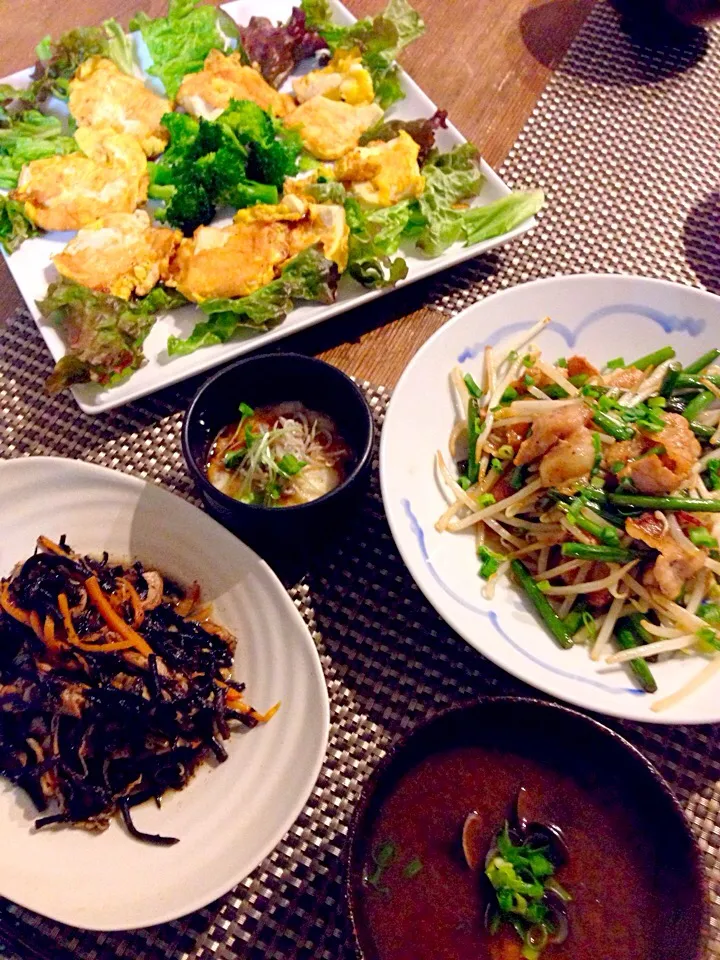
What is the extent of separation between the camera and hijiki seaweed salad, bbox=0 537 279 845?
1490mm

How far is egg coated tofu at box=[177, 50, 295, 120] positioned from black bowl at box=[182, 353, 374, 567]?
54.6 inches

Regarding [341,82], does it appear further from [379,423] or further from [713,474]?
[713,474]

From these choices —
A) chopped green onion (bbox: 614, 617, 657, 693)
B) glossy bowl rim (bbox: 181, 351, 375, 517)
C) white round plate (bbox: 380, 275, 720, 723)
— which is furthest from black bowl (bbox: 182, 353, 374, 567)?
chopped green onion (bbox: 614, 617, 657, 693)

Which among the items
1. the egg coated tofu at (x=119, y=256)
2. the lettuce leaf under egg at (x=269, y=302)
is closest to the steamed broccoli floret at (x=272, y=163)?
the egg coated tofu at (x=119, y=256)

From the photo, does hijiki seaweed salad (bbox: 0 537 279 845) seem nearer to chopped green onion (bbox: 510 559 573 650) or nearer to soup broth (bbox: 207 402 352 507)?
soup broth (bbox: 207 402 352 507)

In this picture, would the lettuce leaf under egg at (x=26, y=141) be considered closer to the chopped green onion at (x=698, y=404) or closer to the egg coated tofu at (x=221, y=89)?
the egg coated tofu at (x=221, y=89)

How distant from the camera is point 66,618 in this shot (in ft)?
5.26

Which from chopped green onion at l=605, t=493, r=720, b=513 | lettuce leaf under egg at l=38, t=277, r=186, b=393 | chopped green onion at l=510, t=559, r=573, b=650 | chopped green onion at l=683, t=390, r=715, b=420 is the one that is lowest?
chopped green onion at l=510, t=559, r=573, b=650

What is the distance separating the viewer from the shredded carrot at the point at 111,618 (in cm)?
159

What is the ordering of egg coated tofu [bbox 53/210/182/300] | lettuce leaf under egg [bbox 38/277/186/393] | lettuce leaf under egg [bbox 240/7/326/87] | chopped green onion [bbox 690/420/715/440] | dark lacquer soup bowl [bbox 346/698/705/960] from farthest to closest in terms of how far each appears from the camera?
1. lettuce leaf under egg [bbox 240/7/326/87]
2. egg coated tofu [bbox 53/210/182/300]
3. lettuce leaf under egg [bbox 38/277/186/393]
4. chopped green onion [bbox 690/420/715/440]
5. dark lacquer soup bowl [bbox 346/698/705/960]

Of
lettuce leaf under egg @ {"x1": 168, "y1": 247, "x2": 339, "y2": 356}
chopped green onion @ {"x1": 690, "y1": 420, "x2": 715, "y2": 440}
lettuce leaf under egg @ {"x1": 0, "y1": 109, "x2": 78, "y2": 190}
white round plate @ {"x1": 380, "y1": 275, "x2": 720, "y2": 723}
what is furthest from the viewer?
lettuce leaf under egg @ {"x1": 0, "y1": 109, "x2": 78, "y2": 190}

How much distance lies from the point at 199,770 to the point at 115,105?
2.49 meters

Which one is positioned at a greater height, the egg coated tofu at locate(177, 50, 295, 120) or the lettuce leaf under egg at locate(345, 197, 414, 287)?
the egg coated tofu at locate(177, 50, 295, 120)

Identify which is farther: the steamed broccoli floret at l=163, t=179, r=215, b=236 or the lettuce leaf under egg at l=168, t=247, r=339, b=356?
the steamed broccoli floret at l=163, t=179, r=215, b=236
